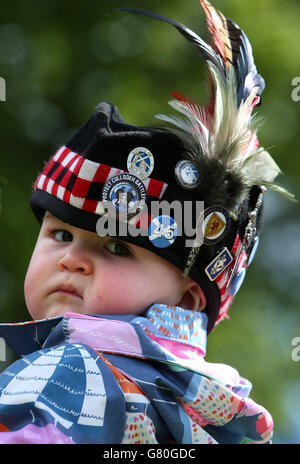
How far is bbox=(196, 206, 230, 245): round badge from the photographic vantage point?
6.26 feet

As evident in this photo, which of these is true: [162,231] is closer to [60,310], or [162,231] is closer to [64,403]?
[60,310]

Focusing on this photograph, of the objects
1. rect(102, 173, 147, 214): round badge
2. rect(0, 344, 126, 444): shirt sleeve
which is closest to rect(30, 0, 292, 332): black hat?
rect(102, 173, 147, 214): round badge

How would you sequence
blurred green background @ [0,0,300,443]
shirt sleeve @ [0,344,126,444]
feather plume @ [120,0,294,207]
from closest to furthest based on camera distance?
1. shirt sleeve @ [0,344,126,444]
2. feather plume @ [120,0,294,207]
3. blurred green background @ [0,0,300,443]

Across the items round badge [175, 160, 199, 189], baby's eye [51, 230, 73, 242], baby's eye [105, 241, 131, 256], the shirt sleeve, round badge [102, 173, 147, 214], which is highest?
round badge [175, 160, 199, 189]

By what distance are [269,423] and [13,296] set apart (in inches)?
129

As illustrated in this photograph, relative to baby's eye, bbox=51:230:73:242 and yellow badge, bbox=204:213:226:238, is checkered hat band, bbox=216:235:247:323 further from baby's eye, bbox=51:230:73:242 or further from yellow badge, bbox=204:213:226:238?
baby's eye, bbox=51:230:73:242

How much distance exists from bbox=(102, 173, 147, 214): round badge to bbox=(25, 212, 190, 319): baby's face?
0.10 meters

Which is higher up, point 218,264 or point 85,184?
point 85,184

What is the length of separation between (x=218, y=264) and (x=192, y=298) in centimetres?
14

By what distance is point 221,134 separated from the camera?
195cm

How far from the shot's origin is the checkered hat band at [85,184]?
185cm

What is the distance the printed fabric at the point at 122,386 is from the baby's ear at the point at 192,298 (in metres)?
0.08

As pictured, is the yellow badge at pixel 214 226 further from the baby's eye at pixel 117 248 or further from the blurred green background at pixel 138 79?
the blurred green background at pixel 138 79

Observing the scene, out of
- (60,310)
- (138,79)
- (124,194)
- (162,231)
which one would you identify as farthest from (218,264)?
(138,79)
